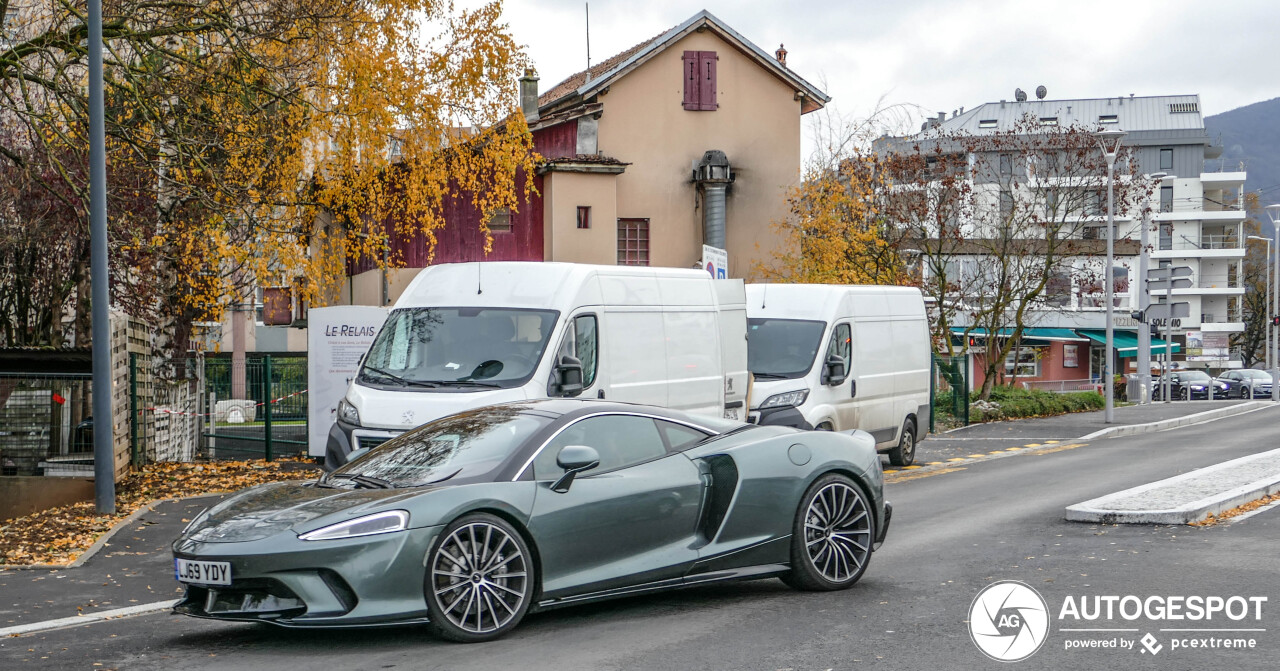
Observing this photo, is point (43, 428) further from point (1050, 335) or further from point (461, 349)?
point (1050, 335)

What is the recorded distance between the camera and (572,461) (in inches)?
275

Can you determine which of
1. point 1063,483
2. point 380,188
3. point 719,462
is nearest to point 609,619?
point 719,462

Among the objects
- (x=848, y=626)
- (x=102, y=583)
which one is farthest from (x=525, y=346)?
(x=848, y=626)

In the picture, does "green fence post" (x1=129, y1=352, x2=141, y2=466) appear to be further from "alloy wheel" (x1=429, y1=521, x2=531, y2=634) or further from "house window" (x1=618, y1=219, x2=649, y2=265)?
"house window" (x1=618, y1=219, x2=649, y2=265)

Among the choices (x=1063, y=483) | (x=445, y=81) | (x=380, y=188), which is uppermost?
(x=445, y=81)

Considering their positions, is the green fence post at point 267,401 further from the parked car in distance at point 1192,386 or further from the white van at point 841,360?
the parked car in distance at point 1192,386

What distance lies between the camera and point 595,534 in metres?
7.14

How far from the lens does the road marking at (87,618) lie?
752cm

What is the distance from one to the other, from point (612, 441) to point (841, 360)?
9.10 meters

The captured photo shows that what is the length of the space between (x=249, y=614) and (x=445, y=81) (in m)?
16.4

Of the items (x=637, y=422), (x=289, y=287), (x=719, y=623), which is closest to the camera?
(x=719, y=623)

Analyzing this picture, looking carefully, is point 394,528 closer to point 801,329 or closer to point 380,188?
point 801,329

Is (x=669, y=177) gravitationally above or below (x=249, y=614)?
above

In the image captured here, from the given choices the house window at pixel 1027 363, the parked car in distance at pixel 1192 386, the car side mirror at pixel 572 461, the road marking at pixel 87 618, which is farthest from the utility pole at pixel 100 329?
the parked car in distance at pixel 1192 386
